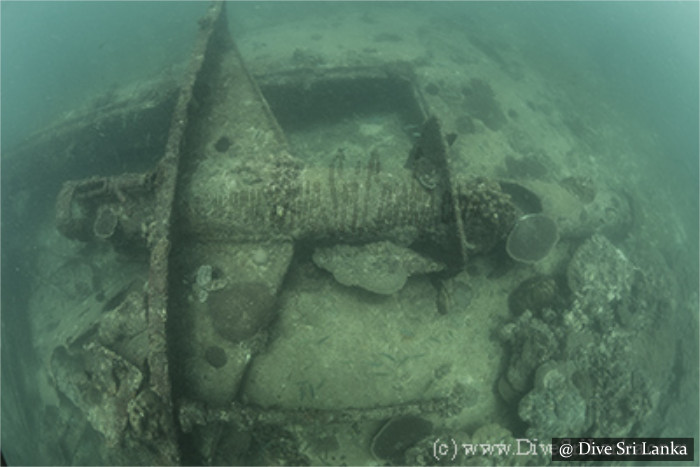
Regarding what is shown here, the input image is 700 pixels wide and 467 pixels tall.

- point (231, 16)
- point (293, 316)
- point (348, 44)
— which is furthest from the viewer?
point (231, 16)

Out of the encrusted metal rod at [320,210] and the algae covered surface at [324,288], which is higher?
the encrusted metal rod at [320,210]

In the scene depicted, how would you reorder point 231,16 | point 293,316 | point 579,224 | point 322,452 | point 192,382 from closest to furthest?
1. point 192,382
2. point 322,452
3. point 293,316
4. point 579,224
5. point 231,16

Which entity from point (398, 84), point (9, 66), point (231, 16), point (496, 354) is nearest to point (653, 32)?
point (231, 16)

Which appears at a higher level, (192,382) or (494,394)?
(192,382)

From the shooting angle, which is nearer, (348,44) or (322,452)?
(322,452)

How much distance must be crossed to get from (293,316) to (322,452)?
1724 mm

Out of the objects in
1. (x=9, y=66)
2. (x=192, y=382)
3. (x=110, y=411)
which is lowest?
(x=9, y=66)

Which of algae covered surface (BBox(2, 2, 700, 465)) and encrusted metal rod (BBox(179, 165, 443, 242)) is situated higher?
encrusted metal rod (BBox(179, 165, 443, 242))

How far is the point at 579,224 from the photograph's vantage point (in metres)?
7.77

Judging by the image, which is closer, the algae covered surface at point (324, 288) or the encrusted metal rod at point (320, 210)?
the algae covered surface at point (324, 288)

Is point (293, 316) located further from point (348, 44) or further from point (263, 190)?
point (348, 44)

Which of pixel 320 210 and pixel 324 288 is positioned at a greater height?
pixel 320 210

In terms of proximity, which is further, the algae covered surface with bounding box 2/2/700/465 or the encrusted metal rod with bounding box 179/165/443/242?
the encrusted metal rod with bounding box 179/165/443/242

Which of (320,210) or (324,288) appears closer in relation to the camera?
(320,210)
